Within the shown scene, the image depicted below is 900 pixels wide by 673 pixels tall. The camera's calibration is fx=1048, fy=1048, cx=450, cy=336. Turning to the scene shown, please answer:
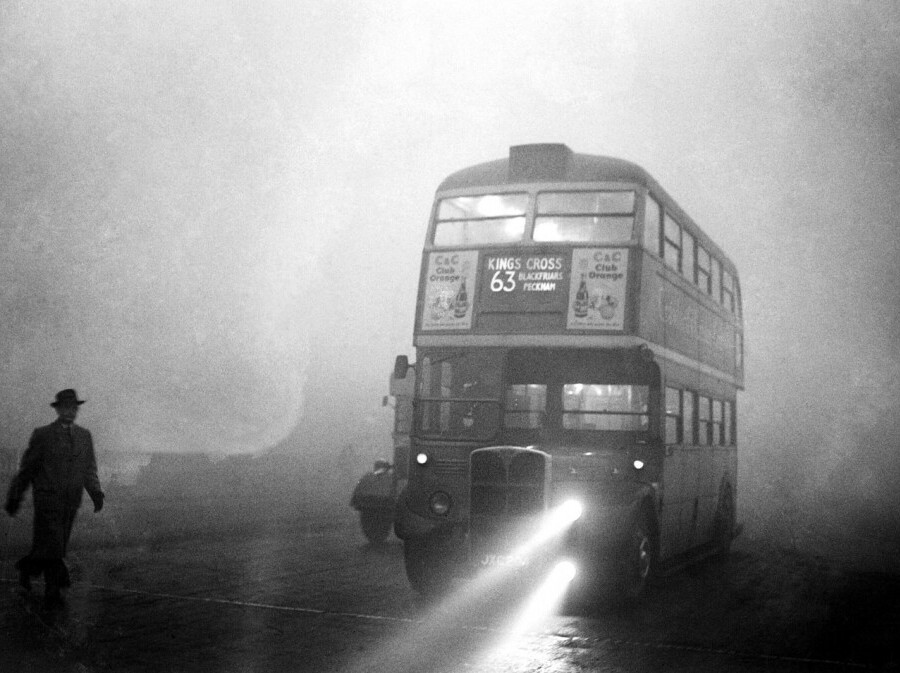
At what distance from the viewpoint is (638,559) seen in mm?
10164

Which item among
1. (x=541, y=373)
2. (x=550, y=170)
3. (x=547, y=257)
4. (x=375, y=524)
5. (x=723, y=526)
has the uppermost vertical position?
(x=550, y=170)

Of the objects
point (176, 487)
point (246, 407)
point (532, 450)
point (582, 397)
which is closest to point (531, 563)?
point (532, 450)

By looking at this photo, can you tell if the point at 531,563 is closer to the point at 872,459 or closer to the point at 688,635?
the point at 688,635

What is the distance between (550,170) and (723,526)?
715 cm

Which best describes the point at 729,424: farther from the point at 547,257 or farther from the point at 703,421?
the point at 547,257

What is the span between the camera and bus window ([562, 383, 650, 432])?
34.1 ft

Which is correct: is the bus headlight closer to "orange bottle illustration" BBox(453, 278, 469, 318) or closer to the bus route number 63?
"orange bottle illustration" BBox(453, 278, 469, 318)

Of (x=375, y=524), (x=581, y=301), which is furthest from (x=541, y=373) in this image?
(x=375, y=524)

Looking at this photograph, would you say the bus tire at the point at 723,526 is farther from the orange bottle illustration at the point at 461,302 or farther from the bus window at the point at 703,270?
the orange bottle illustration at the point at 461,302

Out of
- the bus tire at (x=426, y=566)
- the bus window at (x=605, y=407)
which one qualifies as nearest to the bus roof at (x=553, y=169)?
the bus window at (x=605, y=407)

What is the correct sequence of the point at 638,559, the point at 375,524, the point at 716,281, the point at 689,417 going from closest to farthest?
the point at 638,559 → the point at 689,417 → the point at 716,281 → the point at 375,524

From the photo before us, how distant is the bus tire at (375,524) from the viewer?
623 inches

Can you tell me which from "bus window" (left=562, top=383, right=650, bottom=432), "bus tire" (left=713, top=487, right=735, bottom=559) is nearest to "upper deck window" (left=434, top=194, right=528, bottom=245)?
"bus window" (left=562, top=383, right=650, bottom=432)

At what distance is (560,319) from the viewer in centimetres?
1038
